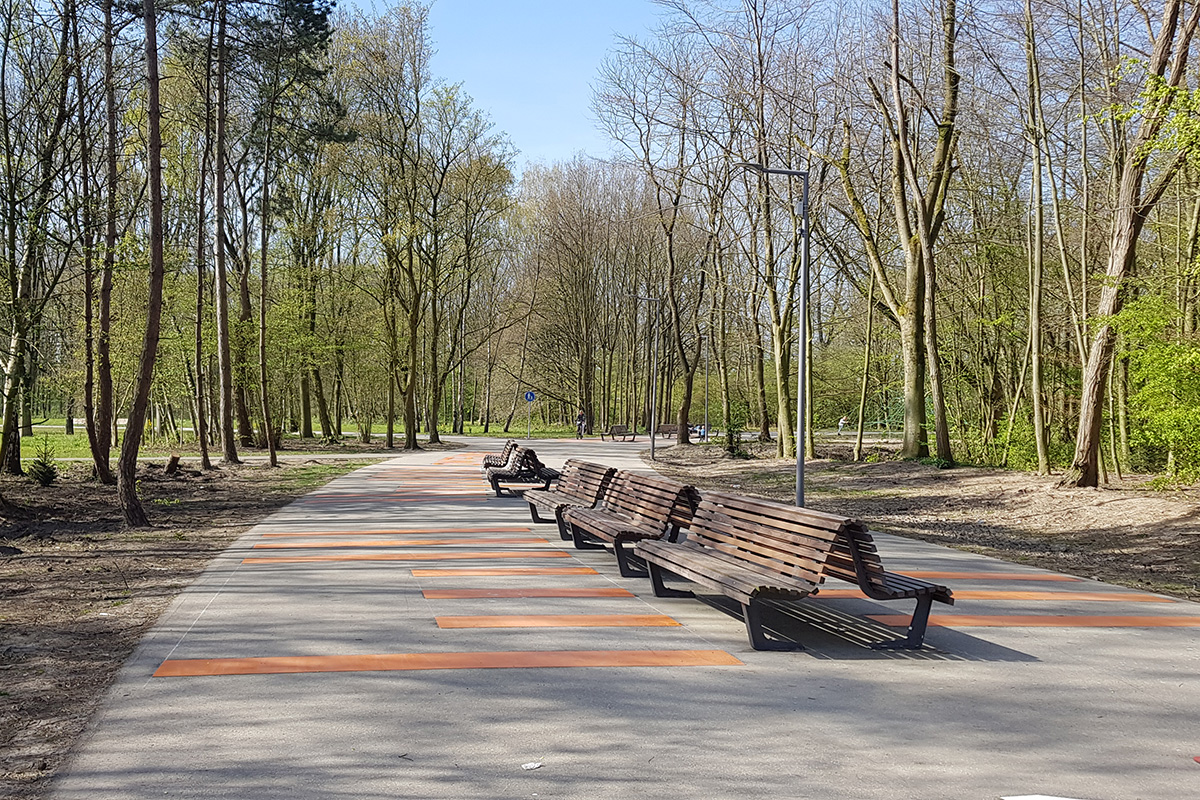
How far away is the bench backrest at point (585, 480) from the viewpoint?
1265cm

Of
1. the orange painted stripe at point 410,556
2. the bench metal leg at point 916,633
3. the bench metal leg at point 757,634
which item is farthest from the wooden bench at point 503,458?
the bench metal leg at point 916,633

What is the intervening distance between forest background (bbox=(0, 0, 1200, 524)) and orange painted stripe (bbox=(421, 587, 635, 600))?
6815 millimetres

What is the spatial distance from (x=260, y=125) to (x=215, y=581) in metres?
23.6

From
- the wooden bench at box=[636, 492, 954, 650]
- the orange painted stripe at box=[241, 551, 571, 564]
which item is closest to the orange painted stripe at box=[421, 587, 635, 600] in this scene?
the wooden bench at box=[636, 492, 954, 650]

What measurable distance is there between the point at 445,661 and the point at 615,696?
128 cm

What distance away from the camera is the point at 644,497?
35.6ft

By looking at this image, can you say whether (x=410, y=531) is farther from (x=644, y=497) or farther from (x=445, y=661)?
(x=445, y=661)

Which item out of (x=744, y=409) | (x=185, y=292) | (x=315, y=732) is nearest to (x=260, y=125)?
(x=185, y=292)

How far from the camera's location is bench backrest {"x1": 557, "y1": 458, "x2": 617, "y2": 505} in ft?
41.5

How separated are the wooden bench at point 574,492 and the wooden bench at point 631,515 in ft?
1.11

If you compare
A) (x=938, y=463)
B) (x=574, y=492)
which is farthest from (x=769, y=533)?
(x=938, y=463)

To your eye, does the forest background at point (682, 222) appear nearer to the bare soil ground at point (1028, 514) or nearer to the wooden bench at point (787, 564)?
the bare soil ground at point (1028, 514)

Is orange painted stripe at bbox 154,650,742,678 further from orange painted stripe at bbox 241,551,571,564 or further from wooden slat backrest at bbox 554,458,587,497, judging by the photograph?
wooden slat backrest at bbox 554,458,587,497

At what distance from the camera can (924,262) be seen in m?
23.0
